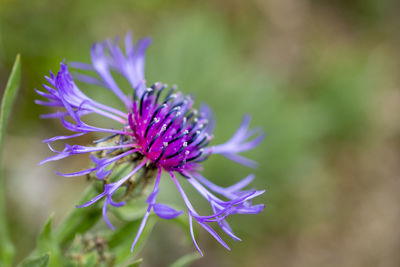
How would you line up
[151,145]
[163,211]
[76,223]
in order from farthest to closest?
[76,223] < [151,145] < [163,211]

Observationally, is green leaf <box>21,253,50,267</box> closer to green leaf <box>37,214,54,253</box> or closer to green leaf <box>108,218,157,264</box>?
green leaf <box>37,214,54,253</box>

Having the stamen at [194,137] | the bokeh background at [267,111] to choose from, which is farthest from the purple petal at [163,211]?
the bokeh background at [267,111]

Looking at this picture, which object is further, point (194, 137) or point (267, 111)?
point (267, 111)

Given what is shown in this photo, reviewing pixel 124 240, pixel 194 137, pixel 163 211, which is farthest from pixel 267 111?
pixel 163 211

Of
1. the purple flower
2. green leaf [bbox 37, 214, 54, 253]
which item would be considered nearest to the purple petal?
the purple flower

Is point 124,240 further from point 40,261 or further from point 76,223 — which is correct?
point 40,261

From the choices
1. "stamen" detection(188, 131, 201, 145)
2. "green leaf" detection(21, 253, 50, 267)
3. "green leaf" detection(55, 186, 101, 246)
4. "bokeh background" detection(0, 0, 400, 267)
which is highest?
"bokeh background" detection(0, 0, 400, 267)

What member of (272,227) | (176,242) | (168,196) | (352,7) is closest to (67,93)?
(168,196)

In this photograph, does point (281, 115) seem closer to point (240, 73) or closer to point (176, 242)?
point (240, 73)

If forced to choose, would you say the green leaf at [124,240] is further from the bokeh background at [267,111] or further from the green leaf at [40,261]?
the bokeh background at [267,111]
